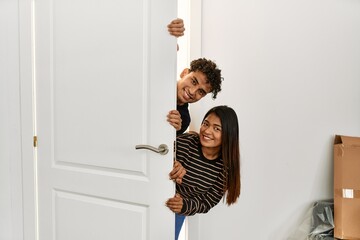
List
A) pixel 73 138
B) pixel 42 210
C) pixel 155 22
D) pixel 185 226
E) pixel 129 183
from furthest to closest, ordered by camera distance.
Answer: pixel 185 226 → pixel 42 210 → pixel 73 138 → pixel 129 183 → pixel 155 22

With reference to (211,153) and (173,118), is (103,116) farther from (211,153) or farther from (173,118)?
(211,153)

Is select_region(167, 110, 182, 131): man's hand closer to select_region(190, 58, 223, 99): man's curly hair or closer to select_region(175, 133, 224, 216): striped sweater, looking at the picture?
select_region(175, 133, 224, 216): striped sweater

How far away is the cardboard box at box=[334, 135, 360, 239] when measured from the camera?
169 cm

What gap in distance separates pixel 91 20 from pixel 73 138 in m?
0.54

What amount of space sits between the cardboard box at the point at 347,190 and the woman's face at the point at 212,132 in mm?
669

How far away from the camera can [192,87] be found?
1.51 meters

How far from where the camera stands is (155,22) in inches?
56.6

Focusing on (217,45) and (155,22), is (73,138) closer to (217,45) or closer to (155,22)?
(155,22)

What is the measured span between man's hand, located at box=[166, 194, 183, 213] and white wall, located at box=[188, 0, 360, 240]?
0.53m

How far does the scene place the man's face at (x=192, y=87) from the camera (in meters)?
1.50

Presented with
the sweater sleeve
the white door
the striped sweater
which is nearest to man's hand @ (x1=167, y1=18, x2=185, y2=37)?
the white door

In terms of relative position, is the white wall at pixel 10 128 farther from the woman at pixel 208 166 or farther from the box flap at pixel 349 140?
the box flap at pixel 349 140

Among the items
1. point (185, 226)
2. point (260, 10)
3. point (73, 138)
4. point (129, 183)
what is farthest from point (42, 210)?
point (260, 10)

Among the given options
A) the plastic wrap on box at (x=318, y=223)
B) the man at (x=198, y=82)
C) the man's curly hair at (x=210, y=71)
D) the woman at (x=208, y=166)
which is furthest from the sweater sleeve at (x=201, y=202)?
the plastic wrap on box at (x=318, y=223)
